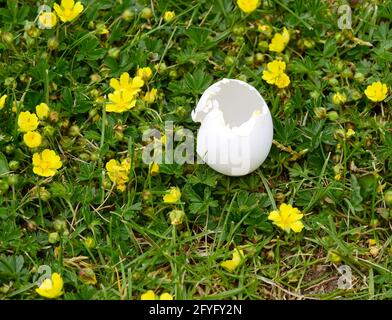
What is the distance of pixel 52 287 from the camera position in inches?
80.4

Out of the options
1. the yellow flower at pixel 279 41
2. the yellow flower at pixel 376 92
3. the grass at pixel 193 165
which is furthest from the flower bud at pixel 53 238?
the yellow flower at pixel 376 92

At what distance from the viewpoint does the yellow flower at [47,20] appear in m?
2.50

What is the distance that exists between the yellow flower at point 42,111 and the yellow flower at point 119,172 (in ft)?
0.87

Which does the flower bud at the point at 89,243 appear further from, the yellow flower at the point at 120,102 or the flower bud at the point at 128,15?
the flower bud at the point at 128,15

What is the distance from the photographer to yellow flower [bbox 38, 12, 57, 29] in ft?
8.20

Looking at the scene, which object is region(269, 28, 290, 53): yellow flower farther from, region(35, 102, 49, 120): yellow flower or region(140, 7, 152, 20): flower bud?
region(35, 102, 49, 120): yellow flower

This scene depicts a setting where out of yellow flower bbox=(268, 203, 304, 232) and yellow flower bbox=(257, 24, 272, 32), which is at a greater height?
yellow flower bbox=(257, 24, 272, 32)

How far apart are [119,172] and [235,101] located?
405 millimetres

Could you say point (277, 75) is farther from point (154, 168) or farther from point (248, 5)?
point (154, 168)

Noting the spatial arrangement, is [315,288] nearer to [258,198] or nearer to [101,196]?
[258,198]

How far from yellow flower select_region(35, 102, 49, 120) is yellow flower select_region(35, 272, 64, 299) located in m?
0.54

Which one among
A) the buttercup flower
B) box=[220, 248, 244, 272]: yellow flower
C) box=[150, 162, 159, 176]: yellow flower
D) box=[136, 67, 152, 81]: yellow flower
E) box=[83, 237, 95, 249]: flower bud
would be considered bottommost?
the buttercup flower

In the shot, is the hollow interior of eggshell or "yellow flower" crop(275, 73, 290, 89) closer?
the hollow interior of eggshell

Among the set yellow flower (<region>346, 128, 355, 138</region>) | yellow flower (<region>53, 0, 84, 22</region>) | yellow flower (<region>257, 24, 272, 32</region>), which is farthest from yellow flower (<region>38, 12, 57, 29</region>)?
yellow flower (<region>346, 128, 355, 138</region>)
